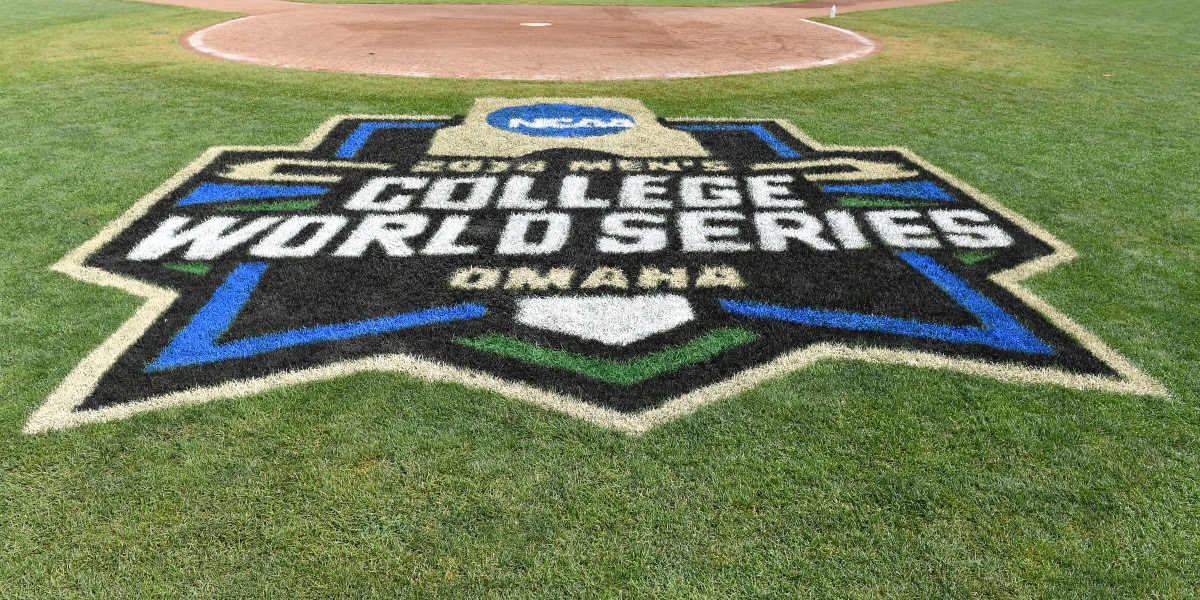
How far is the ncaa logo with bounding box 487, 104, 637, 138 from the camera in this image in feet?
24.4

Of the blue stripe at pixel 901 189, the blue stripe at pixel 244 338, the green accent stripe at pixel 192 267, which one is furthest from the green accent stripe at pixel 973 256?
the green accent stripe at pixel 192 267

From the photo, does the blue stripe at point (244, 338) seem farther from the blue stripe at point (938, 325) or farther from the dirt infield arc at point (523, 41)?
the dirt infield arc at point (523, 41)

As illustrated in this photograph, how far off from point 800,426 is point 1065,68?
1056 centimetres

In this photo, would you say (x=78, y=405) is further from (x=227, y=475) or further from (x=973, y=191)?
(x=973, y=191)

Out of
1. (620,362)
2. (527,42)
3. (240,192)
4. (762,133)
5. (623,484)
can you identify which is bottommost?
(623,484)

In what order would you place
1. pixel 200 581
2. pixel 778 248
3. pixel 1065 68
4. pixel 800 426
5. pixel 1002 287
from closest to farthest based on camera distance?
1. pixel 200 581
2. pixel 800 426
3. pixel 1002 287
4. pixel 778 248
5. pixel 1065 68

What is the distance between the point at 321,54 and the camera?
1166 cm

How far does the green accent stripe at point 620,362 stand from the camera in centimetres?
347

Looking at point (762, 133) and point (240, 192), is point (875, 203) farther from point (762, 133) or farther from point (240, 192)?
point (240, 192)

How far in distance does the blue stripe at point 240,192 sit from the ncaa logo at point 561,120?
2.32 m

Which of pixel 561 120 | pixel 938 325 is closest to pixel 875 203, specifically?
pixel 938 325

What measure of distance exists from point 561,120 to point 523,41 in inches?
245

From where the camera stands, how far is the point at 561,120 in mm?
7883

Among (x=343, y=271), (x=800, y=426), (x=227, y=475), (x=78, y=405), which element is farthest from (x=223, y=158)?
(x=800, y=426)
